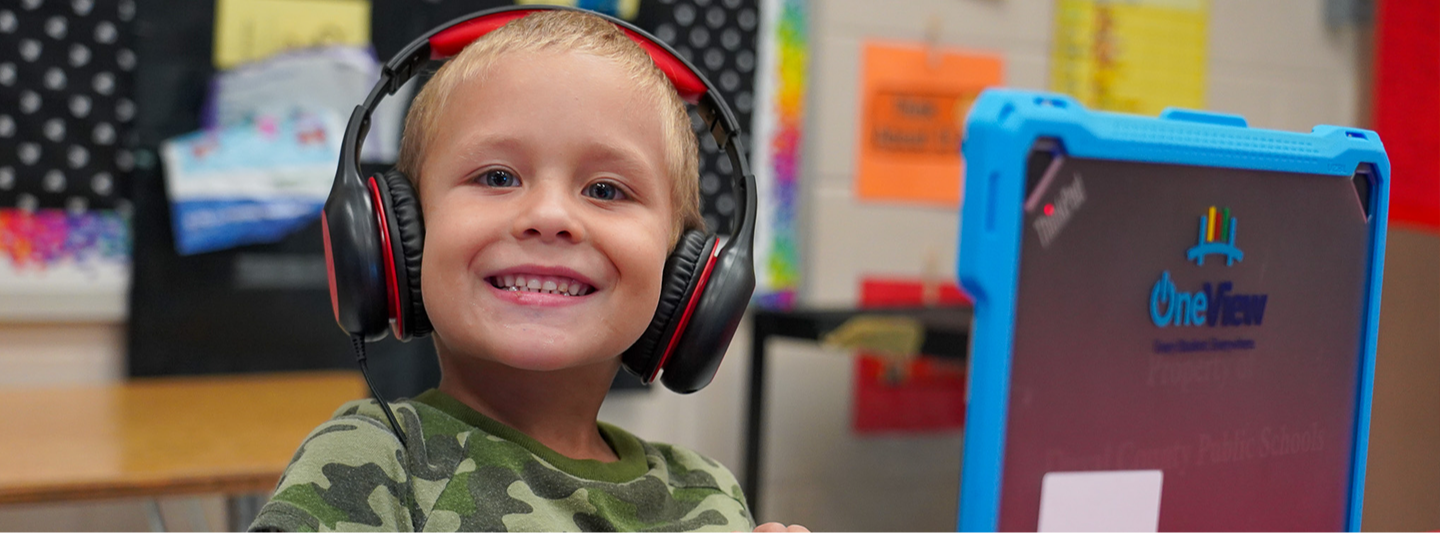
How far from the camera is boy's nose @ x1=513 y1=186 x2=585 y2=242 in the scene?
58cm

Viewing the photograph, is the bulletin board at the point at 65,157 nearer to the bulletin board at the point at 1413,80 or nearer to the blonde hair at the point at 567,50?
the blonde hair at the point at 567,50

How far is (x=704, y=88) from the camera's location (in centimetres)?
72

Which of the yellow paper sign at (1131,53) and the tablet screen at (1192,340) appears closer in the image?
the tablet screen at (1192,340)

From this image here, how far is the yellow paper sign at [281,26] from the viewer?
1.57 m

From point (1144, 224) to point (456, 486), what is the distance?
0.37 metres

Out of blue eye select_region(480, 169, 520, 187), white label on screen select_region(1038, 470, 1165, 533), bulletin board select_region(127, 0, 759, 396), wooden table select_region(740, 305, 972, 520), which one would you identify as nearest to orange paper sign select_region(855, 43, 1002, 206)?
wooden table select_region(740, 305, 972, 520)

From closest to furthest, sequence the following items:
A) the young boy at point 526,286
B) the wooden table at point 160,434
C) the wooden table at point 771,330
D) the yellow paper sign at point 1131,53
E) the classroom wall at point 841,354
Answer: the young boy at point 526,286 < the wooden table at point 160,434 < the wooden table at point 771,330 < the classroom wall at point 841,354 < the yellow paper sign at point 1131,53

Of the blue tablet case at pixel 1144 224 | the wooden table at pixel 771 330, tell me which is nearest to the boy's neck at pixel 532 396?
the blue tablet case at pixel 1144 224

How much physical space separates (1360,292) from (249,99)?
1.48 metres

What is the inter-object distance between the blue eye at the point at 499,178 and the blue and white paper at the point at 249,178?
1.06m

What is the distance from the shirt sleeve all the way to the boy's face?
Answer: 0.24 ft

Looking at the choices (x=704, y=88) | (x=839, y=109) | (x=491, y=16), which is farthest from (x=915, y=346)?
(x=491, y=16)

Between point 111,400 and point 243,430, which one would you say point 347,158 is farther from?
point 111,400

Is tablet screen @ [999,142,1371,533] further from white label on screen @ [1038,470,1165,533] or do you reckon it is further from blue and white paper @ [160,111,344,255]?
blue and white paper @ [160,111,344,255]
